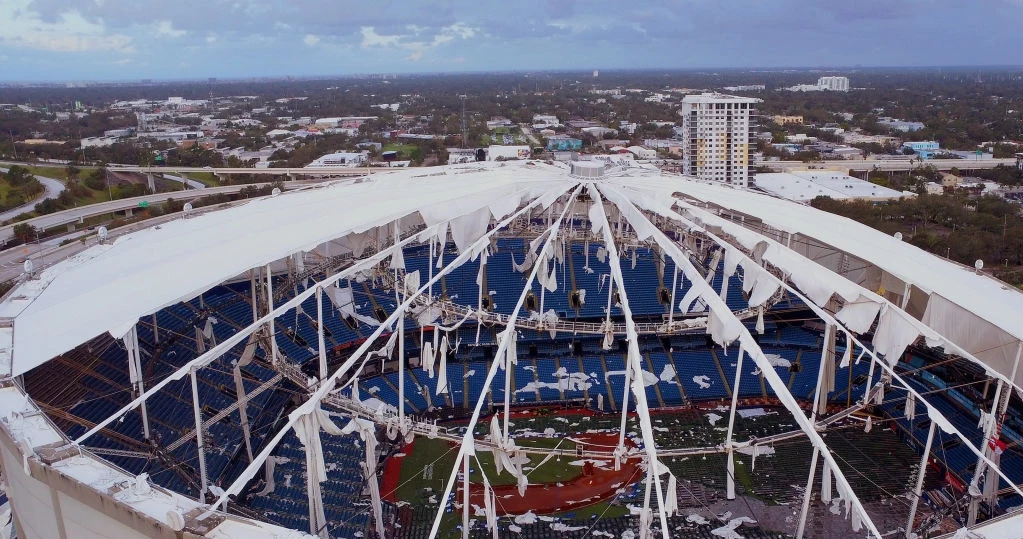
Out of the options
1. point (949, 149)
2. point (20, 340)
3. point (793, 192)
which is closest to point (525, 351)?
point (20, 340)

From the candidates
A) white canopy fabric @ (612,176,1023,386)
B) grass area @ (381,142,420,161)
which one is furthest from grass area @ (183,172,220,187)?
white canopy fabric @ (612,176,1023,386)

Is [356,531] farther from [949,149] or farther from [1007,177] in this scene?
[949,149]

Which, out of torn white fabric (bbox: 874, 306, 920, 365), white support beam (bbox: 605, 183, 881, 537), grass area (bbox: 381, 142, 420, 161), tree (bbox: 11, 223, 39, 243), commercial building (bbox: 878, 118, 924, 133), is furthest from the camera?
commercial building (bbox: 878, 118, 924, 133)

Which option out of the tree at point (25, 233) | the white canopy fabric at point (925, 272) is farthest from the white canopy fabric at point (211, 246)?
the tree at point (25, 233)

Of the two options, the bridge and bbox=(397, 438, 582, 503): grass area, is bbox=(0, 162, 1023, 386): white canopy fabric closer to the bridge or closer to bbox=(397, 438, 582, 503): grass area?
bbox=(397, 438, 582, 503): grass area

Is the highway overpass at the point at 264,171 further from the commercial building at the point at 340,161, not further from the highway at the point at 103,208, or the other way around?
the commercial building at the point at 340,161

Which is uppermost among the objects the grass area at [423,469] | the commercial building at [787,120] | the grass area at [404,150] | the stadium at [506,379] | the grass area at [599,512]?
the commercial building at [787,120]

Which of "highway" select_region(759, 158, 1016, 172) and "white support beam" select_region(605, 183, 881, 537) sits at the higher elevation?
"white support beam" select_region(605, 183, 881, 537)
